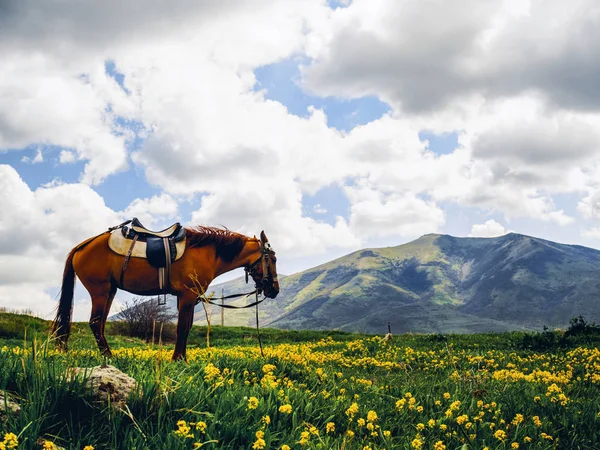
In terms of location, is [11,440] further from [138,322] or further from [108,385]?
[138,322]

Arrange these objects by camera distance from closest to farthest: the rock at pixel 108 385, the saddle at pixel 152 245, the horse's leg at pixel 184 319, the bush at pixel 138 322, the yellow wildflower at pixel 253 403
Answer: the rock at pixel 108 385
the yellow wildflower at pixel 253 403
the horse's leg at pixel 184 319
the saddle at pixel 152 245
the bush at pixel 138 322

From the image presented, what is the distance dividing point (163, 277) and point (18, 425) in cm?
768

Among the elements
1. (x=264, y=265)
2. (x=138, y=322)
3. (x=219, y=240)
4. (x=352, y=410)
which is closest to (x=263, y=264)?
(x=264, y=265)

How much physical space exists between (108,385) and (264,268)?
8.36 m

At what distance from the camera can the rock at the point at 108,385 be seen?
5.02m

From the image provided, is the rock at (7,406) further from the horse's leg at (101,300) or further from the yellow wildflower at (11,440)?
the horse's leg at (101,300)

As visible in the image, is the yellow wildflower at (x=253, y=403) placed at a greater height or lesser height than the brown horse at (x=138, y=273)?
lesser

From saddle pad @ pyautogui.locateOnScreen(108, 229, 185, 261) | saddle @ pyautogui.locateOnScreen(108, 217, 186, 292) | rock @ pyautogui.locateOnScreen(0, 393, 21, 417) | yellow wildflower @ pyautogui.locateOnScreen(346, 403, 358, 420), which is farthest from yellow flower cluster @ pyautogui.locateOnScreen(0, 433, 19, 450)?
saddle pad @ pyautogui.locateOnScreen(108, 229, 185, 261)

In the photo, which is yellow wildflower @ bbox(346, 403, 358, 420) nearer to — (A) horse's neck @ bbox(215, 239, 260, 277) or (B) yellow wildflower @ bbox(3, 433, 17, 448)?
(B) yellow wildflower @ bbox(3, 433, 17, 448)

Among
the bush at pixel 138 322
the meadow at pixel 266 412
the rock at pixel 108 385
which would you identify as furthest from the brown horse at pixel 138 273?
the bush at pixel 138 322

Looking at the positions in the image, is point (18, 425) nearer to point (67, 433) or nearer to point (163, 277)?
point (67, 433)

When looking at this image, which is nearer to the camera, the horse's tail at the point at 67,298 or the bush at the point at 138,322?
the horse's tail at the point at 67,298

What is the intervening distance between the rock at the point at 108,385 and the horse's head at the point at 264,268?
7996 mm

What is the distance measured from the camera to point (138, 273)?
11914 millimetres
